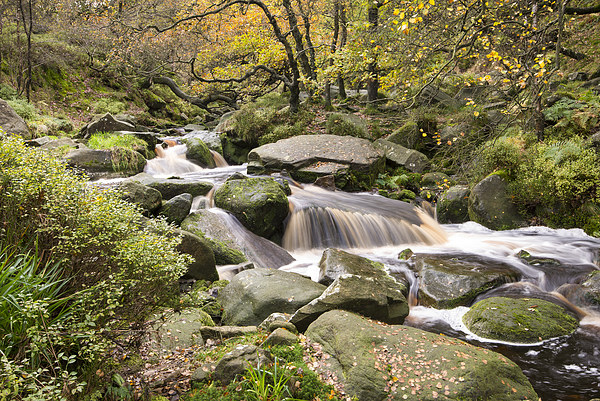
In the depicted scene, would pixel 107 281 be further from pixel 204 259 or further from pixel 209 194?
pixel 209 194

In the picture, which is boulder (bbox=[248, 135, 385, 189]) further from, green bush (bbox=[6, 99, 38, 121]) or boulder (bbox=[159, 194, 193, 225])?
green bush (bbox=[6, 99, 38, 121])

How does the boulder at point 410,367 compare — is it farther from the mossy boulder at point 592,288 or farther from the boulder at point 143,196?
the boulder at point 143,196

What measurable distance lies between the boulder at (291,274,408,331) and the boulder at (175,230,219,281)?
2.45 m

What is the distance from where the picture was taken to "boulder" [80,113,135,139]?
14352 millimetres

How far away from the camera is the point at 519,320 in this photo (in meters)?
5.52

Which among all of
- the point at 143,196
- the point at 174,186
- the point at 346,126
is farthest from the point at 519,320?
the point at 346,126

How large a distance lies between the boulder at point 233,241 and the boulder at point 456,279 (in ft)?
10.1

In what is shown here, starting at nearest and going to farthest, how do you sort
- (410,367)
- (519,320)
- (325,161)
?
1. (410,367)
2. (519,320)
3. (325,161)

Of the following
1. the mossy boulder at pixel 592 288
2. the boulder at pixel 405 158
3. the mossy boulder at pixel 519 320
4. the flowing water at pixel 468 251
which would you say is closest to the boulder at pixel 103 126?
the flowing water at pixel 468 251

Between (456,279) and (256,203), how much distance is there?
4820mm

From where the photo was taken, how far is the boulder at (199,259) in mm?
6281

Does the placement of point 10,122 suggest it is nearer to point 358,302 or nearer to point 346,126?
point 346,126

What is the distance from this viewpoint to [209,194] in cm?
1020

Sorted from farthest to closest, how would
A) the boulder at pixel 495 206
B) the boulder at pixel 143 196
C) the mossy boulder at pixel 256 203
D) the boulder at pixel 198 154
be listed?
the boulder at pixel 198 154 < the boulder at pixel 495 206 < the mossy boulder at pixel 256 203 < the boulder at pixel 143 196
